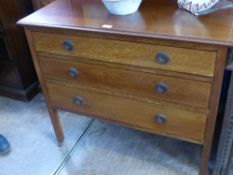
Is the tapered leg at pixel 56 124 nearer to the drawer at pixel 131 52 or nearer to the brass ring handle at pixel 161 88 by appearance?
the drawer at pixel 131 52

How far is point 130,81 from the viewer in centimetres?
120

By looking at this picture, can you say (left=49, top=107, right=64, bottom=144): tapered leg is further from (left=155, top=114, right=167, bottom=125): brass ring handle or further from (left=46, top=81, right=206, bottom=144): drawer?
(left=155, top=114, right=167, bottom=125): brass ring handle

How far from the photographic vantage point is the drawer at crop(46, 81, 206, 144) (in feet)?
Answer: 3.95

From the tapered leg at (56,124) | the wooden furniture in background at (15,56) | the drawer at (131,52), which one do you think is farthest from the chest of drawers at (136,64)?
the wooden furniture in background at (15,56)

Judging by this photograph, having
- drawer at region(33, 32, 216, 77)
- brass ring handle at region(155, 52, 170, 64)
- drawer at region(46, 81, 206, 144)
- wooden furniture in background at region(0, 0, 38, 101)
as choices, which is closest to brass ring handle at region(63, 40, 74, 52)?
drawer at region(33, 32, 216, 77)

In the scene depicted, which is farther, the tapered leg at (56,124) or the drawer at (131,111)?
the tapered leg at (56,124)

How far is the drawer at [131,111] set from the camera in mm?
1204

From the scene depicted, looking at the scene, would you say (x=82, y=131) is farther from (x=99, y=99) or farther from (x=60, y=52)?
(x=60, y=52)

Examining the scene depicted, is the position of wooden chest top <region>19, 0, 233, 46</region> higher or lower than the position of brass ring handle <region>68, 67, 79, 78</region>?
higher

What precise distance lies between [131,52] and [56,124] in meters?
0.72

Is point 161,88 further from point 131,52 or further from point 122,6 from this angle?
point 122,6

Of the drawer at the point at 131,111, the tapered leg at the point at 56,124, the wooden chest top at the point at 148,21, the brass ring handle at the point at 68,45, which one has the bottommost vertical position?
the tapered leg at the point at 56,124

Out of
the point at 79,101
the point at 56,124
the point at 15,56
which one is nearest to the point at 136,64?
the point at 79,101

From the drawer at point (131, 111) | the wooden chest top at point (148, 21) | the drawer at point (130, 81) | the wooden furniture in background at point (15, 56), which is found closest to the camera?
the wooden chest top at point (148, 21)
